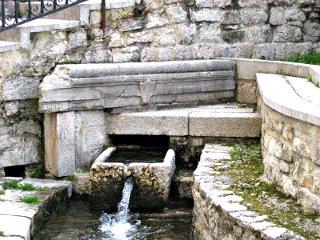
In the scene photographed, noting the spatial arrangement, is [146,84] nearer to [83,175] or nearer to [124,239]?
[83,175]

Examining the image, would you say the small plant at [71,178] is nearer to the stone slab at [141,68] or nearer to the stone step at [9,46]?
the stone slab at [141,68]

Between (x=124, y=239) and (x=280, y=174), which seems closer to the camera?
(x=280, y=174)

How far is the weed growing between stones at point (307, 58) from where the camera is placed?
8828 millimetres

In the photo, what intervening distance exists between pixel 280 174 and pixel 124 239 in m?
1.63

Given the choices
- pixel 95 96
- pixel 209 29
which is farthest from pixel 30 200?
pixel 209 29

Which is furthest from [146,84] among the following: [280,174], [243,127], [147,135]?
[280,174]

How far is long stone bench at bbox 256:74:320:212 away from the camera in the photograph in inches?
202

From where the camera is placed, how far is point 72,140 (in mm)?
7684

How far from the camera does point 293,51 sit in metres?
9.18

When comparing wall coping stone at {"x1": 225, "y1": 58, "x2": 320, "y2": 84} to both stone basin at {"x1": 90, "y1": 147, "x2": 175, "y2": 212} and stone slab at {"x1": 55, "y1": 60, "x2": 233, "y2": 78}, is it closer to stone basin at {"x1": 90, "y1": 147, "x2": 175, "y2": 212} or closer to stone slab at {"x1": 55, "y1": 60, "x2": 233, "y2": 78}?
stone slab at {"x1": 55, "y1": 60, "x2": 233, "y2": 78}

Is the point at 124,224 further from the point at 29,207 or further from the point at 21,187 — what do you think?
the point at 21,187

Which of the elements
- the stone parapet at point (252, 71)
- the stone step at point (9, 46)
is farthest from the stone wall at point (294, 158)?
the stone step at point (9, 46)

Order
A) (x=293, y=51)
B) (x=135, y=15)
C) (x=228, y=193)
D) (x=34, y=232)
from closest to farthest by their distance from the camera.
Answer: (x=228, y=193) → (x=34, y=232) → (x=135, y=15) → (x=293, y=51)

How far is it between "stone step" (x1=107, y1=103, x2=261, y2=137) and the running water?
42.7 inches
